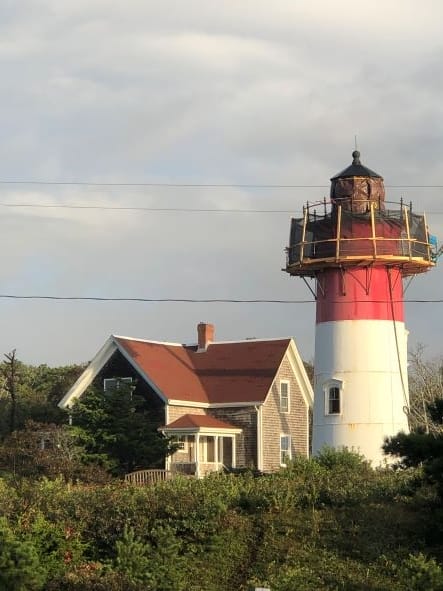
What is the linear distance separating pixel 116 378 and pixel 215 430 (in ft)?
13.5

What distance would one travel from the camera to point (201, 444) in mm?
40312

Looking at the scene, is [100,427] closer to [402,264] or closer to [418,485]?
[402,264]

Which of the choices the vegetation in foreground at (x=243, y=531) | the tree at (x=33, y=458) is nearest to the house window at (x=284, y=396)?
the tree at (x=33, y=458)

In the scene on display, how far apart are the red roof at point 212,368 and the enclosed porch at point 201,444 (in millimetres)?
1100

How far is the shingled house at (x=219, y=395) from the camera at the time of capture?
3966 cm

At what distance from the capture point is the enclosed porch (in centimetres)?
3823

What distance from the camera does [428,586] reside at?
16.8 meters

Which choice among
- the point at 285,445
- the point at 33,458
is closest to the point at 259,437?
the point at 285,445

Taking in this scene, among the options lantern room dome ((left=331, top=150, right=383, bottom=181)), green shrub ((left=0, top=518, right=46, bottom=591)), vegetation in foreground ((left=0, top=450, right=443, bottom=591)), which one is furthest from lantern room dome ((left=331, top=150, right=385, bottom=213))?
green shrub ((left=0, top=518, right=46, bottom=591))

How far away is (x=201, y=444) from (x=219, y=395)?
2.33m

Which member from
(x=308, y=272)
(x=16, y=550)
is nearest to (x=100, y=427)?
(x=308, y=272)

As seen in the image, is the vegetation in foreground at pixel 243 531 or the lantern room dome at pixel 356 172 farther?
the lantern room dome at pixel 356 172

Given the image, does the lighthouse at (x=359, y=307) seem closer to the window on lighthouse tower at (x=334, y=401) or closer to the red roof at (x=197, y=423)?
the window on lighthouse tower at (x=334, y=401)

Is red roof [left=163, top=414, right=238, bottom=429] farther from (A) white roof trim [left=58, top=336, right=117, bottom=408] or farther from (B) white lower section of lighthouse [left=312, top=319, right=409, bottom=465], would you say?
(B) white lower section of lighthouse [left=312, top=319, right=409, bottom=465]
